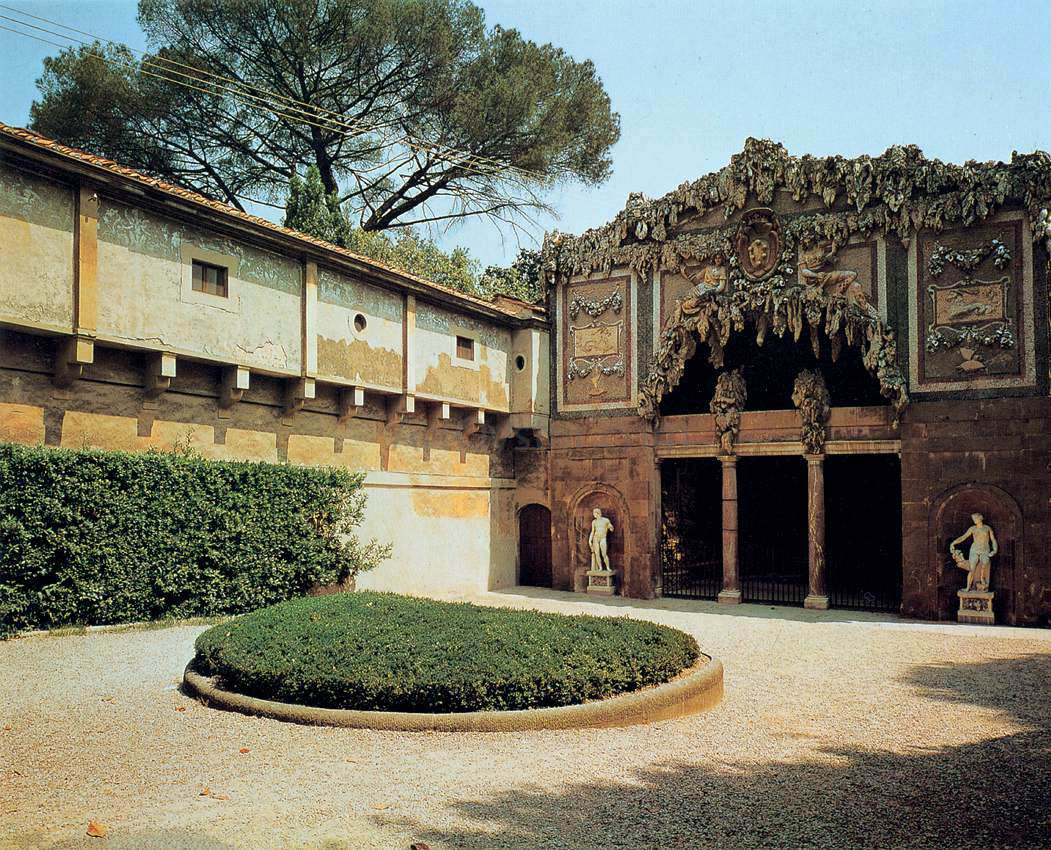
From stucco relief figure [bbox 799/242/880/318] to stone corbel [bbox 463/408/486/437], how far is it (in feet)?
27.6

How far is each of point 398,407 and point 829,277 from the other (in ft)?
33.1

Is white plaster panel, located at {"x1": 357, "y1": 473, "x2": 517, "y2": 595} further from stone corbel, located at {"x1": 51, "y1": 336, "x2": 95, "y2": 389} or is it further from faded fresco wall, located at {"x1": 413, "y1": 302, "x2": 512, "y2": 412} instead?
stone corbel, located at {"x1": 51, "y1": 336, "x2": 95, "y2": 389}

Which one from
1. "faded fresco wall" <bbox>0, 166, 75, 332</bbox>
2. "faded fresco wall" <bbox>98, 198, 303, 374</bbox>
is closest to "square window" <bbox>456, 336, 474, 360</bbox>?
"faded fresco wall" <bbox>98, 198, 303, 374</bbox>

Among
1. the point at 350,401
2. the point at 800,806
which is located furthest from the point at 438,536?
the point at 800,806

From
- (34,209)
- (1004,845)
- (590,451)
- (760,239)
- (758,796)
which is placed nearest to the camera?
(1004,845)

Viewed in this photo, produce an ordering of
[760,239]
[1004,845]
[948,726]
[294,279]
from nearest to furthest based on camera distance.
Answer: [1004,845] → [948,726] → [294,279] → [760,239]

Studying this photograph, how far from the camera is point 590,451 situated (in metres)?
22.3

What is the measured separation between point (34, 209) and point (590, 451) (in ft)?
45.0

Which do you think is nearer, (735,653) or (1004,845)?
(1004,845)

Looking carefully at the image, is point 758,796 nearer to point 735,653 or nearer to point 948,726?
point 948,726

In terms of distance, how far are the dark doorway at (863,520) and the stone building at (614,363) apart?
0.07 meters

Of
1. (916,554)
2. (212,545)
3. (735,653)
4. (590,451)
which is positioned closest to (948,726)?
(735,653)

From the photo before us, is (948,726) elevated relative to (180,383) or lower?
lower

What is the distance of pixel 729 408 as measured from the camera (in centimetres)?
2083
